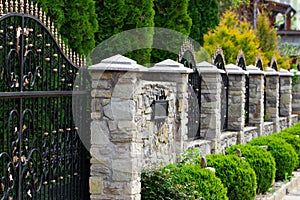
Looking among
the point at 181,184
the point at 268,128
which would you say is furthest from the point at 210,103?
the point at 268,128

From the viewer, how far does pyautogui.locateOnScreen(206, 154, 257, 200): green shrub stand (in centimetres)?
885

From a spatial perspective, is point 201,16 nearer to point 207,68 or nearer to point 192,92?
point 207,68

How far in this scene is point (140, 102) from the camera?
7477 mm

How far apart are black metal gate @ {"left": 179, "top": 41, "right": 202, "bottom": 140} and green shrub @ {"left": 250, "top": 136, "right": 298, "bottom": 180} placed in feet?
5.31

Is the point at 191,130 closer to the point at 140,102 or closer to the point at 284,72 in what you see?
the point at 140,102

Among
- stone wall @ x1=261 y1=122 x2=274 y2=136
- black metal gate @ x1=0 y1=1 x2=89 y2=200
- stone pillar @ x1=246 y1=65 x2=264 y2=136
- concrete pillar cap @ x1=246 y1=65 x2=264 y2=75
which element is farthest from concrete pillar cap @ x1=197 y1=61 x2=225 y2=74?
stone wall @ x1=261 y1=122 x2=274 y2=136

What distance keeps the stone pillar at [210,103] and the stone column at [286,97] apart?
24.7 feet

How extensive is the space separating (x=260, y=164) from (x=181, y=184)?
3253 millimetres

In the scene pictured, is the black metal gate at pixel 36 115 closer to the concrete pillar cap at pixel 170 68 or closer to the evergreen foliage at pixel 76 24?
the evergreen foliage at pixel 76 24

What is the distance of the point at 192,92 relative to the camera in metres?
10.7

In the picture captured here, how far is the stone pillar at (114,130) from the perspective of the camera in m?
6.81

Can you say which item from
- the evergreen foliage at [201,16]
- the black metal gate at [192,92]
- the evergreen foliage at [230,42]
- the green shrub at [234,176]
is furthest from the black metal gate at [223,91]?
the evergreen foliage at [201,16]

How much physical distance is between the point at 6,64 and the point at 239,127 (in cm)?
814

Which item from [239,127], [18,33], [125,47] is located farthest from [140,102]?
[239,127]
